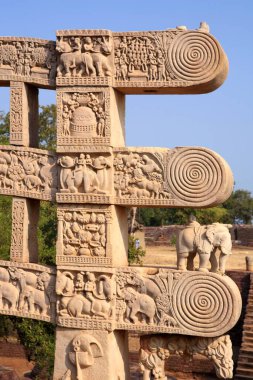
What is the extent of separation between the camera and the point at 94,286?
7.17 metres

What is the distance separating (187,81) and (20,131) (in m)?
1.98

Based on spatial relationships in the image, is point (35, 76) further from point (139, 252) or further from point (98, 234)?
point (139, 252)

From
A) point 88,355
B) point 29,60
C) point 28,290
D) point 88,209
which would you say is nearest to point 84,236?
point 88,209

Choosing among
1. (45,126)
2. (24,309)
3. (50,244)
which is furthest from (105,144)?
(45,126)

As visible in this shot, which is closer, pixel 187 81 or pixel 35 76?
pixel 187 81

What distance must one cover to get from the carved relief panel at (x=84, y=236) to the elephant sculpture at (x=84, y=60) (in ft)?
4.84

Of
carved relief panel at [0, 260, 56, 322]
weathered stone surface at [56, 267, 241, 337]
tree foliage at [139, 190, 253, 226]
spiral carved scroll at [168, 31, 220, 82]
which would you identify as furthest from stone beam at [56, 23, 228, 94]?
tree foliage at [139, 190, 253, 226]

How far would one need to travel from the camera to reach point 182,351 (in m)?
7.12

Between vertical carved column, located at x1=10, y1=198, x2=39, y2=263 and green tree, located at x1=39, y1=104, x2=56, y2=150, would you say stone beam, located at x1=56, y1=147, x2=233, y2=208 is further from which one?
green tree, located at x1=39, y1=104, x2=56, y2=150

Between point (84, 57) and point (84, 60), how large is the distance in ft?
0.11

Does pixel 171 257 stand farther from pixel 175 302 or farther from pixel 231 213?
pixel 231 213

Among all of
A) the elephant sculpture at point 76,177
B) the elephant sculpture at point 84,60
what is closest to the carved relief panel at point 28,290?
the elephant sculpture at point 76,177

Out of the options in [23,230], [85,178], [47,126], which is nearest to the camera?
[85,178]

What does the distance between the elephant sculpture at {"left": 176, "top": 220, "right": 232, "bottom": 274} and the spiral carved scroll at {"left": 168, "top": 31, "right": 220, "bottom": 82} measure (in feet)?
5.13
